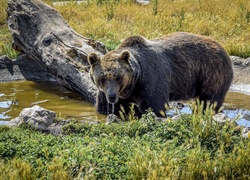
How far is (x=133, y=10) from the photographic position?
18.0m

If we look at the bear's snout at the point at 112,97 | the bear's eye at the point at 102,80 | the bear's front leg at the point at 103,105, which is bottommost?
the bear's front leg at the point at 103,105

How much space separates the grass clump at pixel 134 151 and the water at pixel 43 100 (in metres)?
2.18

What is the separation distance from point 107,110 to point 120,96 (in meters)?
0.45

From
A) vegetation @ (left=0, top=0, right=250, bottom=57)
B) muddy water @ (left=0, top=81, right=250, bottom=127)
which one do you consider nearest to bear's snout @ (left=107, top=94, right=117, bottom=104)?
muddy water @ (left=0, top=81, right=250, bottom=127)

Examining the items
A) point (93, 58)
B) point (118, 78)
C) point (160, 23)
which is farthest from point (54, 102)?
point (160, 23)

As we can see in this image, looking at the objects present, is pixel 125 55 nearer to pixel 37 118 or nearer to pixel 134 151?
pixel 37 118

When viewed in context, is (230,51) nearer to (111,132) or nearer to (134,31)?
(134,31)

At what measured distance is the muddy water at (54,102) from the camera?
8625mm

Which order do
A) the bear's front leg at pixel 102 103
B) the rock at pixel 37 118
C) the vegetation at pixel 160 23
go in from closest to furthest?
the rock at pixel 37 118 → the bear's front leg at pixel 102 103 → the vegetation at pixel 160 23

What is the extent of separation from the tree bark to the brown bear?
1449 mm

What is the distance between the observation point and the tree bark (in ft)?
30.2

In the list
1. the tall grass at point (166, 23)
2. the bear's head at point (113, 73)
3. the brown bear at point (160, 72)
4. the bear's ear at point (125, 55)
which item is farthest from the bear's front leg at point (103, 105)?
the tall grass at point (166, 23)

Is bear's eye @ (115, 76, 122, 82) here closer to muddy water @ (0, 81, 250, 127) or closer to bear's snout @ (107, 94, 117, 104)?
bear's snout @ (107, 94, 117, 104)

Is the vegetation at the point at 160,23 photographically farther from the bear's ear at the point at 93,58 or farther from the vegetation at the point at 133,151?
the vegetation at the point at 133,151
